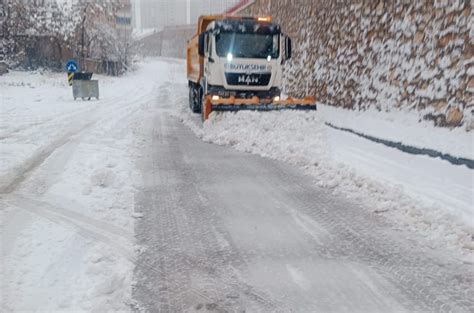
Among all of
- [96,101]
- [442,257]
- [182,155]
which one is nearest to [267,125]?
[182,155]

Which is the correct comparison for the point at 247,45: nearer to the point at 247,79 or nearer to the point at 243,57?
the point at 243,57

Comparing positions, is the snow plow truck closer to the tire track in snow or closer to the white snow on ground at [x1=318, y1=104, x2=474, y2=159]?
the white snow on ground at [x1=318, y1=104, x2=474, y2=159]

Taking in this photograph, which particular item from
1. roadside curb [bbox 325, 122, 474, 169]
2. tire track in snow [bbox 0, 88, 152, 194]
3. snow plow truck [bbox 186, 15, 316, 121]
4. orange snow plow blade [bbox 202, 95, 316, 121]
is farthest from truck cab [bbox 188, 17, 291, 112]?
tire track in snow [bbox 0, 88, 152, 194]

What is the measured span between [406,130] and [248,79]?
4463 mm

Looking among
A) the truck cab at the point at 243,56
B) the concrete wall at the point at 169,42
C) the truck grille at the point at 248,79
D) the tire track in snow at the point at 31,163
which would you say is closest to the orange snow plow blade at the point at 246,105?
the truck cab at the point at 243,56

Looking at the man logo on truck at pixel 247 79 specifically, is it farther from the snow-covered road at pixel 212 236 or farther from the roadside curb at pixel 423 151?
the snow-covered road at pixel 212 236

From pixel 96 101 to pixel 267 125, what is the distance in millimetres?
10280

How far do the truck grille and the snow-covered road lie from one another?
346 centimetres

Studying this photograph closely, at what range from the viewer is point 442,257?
3.82m

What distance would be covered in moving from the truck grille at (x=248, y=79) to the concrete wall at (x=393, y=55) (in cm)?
267

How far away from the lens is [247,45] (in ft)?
36.1

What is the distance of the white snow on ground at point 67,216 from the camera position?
A: 3.01 meters

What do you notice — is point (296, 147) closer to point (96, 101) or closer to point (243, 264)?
point (243, 264)

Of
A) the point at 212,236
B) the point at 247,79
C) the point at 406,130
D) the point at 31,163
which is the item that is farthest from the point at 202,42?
the point at 212,236
